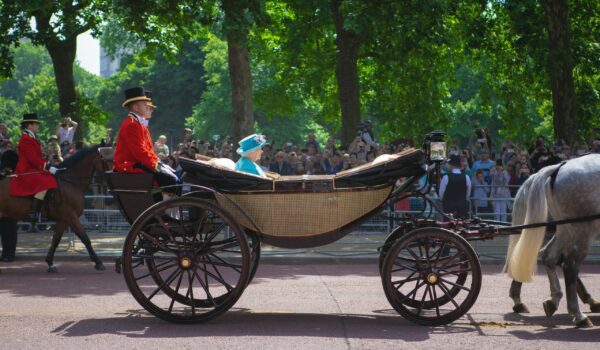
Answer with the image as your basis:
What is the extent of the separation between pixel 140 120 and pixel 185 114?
193 ft

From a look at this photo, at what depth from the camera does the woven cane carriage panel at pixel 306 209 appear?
854 centimetres

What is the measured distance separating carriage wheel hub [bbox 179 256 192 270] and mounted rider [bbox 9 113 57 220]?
5.78 meters

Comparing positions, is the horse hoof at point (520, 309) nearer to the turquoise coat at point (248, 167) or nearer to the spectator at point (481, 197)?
the turquoise coat at point (248, 167)

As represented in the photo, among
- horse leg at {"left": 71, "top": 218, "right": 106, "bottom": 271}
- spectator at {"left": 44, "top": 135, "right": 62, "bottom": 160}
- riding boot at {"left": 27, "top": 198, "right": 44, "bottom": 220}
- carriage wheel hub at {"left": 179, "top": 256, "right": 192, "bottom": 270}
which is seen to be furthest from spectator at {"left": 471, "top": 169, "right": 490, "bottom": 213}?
spectator at {"left": 44, "top": 135, "right": 62, "bottom": 160}

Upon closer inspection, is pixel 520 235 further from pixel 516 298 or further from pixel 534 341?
pixel 534 341

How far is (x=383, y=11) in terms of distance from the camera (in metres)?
20.8

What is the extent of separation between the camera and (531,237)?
352 inches

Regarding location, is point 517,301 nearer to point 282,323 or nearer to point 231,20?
point 282,323

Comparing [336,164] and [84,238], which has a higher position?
[336,164]

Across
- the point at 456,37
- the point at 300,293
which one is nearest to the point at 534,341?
the point at 300,293

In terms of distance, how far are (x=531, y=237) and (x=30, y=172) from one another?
7912mm

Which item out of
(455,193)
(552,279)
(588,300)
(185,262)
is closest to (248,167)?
(185,262)

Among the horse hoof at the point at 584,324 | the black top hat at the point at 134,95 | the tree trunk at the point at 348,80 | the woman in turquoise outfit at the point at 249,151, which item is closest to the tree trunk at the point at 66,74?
the tree trunk at the point at 348,80

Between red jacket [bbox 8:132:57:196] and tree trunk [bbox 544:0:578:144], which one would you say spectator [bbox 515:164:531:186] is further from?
red jacket [bbox 8:132:57:196]
